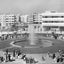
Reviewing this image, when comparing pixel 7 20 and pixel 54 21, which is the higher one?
pixel 54 21

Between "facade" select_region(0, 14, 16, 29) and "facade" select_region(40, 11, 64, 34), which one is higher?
"facade" select_region(40, 11, 64, 34)

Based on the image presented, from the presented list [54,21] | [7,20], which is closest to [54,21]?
[54,21]

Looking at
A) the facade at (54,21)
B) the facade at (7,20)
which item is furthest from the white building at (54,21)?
the facade at (7,20)

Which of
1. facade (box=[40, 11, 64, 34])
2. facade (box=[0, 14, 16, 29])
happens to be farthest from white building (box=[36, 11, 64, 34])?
facade (box=[0, 14, 16, 29])

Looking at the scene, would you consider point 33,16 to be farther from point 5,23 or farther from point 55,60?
point 55,60

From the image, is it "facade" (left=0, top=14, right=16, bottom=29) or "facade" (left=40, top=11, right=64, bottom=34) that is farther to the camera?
"facade" (left=0, top=14, right=16, bottom=29)

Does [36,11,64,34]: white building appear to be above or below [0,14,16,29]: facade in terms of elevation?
above

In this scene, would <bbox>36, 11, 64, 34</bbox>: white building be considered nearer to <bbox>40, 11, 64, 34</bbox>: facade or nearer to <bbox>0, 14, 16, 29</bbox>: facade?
<bbox>40, 11, 64, 34</bbox>: facade

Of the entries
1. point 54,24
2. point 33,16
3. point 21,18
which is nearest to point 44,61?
point 54,24

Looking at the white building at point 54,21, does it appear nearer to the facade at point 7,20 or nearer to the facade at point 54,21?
the facade at point 54,21

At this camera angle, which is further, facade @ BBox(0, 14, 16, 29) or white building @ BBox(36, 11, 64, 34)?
facade @ BBox(0, 14, 16, 29)

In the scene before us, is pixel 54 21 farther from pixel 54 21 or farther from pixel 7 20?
pixel 7 20

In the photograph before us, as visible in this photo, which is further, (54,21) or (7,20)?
(7,20)

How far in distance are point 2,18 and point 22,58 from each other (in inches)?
3919
